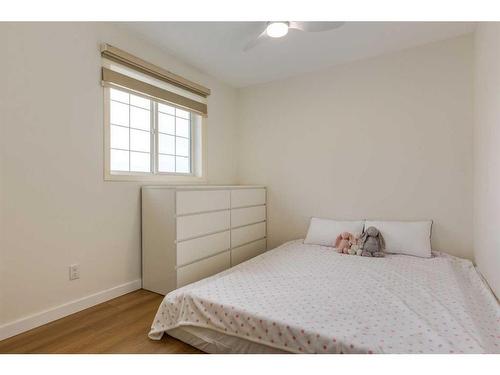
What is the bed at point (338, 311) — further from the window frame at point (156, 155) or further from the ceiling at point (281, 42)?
the ceiling at point (281, 42)

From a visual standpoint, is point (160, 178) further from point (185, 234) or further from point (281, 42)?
point (281, 42)

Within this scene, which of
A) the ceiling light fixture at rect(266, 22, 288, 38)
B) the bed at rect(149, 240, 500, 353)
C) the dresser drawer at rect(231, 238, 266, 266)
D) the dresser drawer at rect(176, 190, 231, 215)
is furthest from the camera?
the dresser drawer at rect(231, 238, 266, 266)

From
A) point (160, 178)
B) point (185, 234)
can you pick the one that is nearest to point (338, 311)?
point (185, 234)

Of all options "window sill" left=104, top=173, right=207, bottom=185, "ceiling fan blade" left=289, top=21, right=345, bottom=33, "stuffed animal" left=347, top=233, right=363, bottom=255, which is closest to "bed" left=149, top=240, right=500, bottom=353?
"stuffed animal" left=347, top=233, right=363, bottom=255

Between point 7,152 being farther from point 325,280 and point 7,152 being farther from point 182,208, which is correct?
point 325,280

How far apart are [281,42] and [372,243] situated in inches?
82.3

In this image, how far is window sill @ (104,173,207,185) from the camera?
2416mm

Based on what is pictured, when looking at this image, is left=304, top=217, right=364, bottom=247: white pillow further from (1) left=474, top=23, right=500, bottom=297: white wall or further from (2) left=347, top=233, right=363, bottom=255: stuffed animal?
(1) left=474, top=23, right=500, bottom=297: white wall

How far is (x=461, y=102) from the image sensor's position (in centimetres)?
254

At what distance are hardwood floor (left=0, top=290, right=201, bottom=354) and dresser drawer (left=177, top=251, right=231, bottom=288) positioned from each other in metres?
0.33
